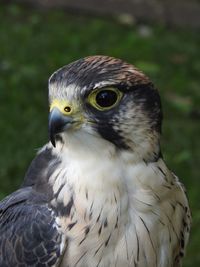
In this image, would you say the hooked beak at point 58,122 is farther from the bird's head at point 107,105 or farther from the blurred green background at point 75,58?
the blurred green background at point 75,58

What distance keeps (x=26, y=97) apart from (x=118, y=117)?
4922 mm

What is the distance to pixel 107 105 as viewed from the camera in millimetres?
3697

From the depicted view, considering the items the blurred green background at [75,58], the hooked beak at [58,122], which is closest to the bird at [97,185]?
the hooked beak at [58,122]

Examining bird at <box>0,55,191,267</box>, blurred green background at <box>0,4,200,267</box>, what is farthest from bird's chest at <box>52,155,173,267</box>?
blurred green background at <box>0,4,200,267</box>

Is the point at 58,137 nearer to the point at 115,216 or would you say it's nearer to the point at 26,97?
the point at 115,216

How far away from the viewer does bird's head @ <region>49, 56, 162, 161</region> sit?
144 inches

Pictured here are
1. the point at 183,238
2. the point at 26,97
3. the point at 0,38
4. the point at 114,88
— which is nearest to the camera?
the point at 114,88

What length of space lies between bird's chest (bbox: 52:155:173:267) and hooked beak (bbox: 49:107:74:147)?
256 millimetres

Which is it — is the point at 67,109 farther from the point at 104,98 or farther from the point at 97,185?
the point at 97,185

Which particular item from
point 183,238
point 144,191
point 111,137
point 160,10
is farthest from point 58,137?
point 160,10

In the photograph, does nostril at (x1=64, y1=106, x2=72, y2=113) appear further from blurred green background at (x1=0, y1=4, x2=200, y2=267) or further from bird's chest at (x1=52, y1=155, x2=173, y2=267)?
blurred green background at (x1=0, y1=4, x2=200, y2=267)

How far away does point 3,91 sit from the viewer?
8633 millimetres

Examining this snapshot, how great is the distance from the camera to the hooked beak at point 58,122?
362 centimetres

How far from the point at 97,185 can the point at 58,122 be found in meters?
0.39
